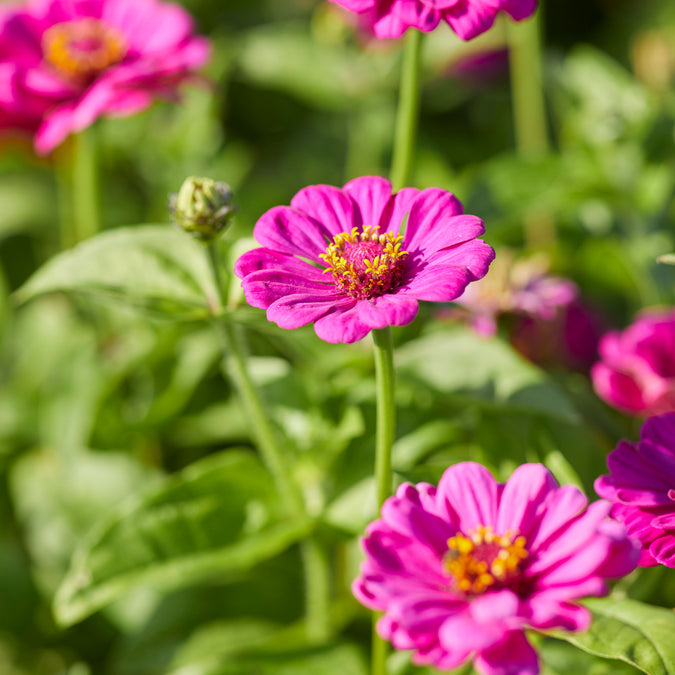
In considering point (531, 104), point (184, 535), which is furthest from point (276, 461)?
point (531, 104)

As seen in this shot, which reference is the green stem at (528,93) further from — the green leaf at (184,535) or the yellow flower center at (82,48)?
the green leaf at (184,535)

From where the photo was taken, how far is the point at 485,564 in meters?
0.69

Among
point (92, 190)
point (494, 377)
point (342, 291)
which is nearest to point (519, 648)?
point (342, 291)

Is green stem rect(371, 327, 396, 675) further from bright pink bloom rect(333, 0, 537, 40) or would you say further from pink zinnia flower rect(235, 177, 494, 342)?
bright pink bloom rect(333, 0, 537, 40)

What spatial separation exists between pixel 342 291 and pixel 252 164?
1.32 meters

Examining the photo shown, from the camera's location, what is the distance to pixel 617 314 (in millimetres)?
1685

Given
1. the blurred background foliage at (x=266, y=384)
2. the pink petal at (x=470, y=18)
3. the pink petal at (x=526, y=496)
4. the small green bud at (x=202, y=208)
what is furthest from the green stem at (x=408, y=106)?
the pink petal at (x=526, y=496)

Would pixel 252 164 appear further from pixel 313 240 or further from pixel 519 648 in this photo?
pixel 519 648

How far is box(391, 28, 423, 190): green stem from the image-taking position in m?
1.04

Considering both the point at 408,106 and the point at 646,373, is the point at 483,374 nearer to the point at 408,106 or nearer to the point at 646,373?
the point at 646,373

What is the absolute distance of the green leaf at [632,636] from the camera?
30.6 inches

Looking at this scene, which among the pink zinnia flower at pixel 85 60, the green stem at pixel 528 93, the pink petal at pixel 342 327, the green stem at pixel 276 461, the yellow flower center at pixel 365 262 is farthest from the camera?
the green stem at pixel 528 93

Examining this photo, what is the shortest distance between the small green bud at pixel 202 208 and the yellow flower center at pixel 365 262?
12 centimetres

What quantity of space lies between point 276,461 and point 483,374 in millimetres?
303
